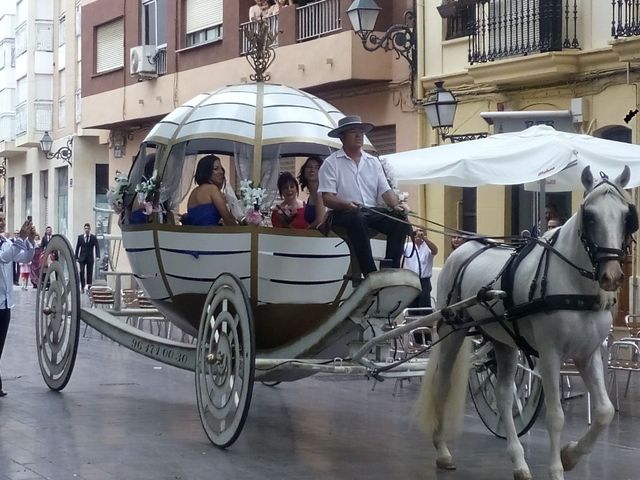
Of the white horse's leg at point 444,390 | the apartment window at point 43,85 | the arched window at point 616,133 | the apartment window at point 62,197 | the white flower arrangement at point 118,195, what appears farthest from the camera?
the apartment window at point 43,85

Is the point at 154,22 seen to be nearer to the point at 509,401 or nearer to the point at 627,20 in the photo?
the point at 627,20

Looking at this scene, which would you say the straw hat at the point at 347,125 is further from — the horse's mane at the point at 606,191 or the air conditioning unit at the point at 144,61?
the air conditioning unit at the point at 144,61

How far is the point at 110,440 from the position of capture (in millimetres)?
9391

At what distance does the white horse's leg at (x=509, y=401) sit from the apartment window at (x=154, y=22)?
22.2 meters

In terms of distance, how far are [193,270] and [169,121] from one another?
146 cm

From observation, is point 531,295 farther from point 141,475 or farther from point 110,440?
point 110,440

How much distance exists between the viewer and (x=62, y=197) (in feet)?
134

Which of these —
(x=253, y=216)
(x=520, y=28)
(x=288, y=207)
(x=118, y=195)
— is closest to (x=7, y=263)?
(x=118, y=195)

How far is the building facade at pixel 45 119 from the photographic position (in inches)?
1524

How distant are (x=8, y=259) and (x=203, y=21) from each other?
17296 mm

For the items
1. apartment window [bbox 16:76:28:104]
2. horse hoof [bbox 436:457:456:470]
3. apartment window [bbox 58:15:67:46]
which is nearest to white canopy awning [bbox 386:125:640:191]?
horse hoof [bbox 436:457:456:470]

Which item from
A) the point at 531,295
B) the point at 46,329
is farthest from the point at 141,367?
the point at 531,295

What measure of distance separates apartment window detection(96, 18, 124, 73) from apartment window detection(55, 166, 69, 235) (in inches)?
300

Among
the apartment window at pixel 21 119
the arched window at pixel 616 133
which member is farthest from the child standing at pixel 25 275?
the arched window at pixel 616 133
